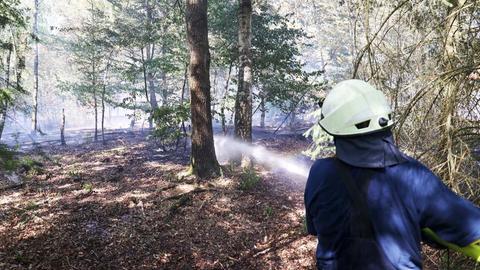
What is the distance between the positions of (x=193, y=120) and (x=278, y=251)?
5041 millimetres

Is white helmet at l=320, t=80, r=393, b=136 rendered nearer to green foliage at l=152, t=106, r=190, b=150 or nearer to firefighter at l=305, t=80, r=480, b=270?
firefighter at l=305, t=80, r=480, b=270

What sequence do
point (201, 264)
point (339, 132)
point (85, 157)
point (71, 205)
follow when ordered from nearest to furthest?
1. point (339, 132)
2. point (201, 264)
3. point (71, 205)
4. point (85, 157)

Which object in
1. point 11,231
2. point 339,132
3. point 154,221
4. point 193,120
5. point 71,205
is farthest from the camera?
point 193,120

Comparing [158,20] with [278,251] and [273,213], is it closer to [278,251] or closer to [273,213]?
[273,213]

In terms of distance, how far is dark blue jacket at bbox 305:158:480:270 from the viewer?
158 cm

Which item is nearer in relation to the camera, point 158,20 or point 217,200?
point 217,200

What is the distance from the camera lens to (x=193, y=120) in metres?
10.0

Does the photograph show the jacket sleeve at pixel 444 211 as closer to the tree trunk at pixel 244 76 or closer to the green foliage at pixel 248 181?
the green foliage at pixel 248 181

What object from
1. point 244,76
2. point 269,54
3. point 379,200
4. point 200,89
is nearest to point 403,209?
point 379,200

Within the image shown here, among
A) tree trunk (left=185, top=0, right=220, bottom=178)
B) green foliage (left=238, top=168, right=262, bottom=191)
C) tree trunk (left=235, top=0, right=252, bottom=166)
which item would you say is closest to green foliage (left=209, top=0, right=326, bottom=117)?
tree trunk (left=235, top=0, right=252, bottom=166)

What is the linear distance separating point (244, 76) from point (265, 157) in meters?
6.00

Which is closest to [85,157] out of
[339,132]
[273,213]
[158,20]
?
[158,20]

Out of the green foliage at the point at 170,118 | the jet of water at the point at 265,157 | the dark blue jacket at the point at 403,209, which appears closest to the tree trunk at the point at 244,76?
the jet of water at the point at 265,157

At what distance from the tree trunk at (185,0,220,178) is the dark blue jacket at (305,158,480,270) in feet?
27.3
